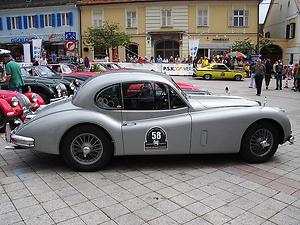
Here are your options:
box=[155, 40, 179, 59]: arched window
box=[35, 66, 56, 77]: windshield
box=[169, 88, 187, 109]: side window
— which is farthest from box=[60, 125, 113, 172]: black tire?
box=[155, 40, 179, 59]: arched window

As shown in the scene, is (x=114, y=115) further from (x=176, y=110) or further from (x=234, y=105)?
(x=234, y=105)

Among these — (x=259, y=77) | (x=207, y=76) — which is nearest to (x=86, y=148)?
(x=259, y=77)

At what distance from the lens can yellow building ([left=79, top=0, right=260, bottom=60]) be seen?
35.2 m

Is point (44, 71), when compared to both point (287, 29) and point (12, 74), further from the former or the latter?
point (287, 29)

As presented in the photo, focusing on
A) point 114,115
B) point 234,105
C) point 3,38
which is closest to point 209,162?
point 234,105

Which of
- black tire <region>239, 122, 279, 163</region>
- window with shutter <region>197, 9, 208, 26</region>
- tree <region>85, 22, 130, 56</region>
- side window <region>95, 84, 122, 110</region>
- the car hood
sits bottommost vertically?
black tire <region>239, 122, 279, 163</region>

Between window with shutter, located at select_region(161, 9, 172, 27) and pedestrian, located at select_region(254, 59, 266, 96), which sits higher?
window with shutter, located at select_region(161, 9, 172, 27)

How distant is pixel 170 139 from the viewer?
17.1 feet

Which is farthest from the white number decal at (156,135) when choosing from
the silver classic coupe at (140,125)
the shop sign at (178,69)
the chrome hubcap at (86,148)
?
the shop sign at (178,69)

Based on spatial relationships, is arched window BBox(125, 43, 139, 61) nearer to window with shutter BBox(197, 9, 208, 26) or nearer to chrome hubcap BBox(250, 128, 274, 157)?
window with shutter BBox(197, 9, 208, 26)

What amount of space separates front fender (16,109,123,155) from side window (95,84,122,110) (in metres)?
0.18

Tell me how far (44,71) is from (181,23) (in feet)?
82.9

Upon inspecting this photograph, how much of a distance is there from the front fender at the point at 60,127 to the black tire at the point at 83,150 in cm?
9

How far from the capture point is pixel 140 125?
17.0 ft
